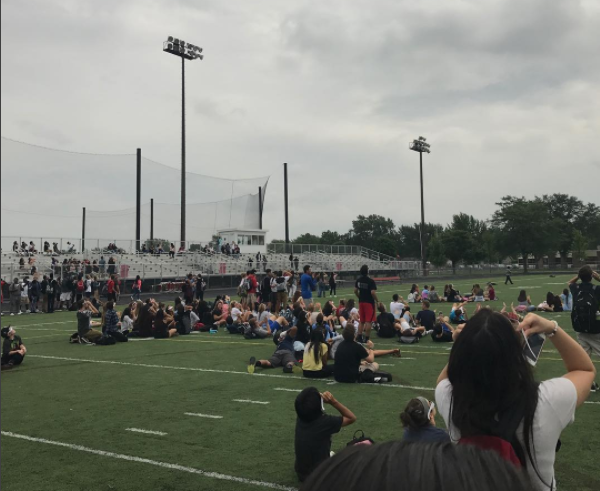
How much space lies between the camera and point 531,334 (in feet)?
7.72

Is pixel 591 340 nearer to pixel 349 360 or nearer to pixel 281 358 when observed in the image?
pixel 349 360

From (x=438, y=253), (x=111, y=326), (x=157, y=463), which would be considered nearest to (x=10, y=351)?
(x=111, y=326)

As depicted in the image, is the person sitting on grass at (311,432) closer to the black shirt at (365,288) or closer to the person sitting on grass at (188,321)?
the black shirt at (365,288)

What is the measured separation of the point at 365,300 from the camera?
572 inches

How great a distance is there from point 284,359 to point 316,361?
4.32 feet

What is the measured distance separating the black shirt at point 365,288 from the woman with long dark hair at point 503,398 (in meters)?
12.1

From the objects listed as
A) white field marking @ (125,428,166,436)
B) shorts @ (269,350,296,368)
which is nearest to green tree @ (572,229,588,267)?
shorts @ (269,350,296,368)

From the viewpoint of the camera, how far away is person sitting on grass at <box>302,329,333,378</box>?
10555 mm

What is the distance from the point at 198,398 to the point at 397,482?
8.84 metres

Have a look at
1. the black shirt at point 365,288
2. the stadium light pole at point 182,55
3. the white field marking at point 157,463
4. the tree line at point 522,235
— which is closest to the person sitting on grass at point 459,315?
the black shirt at point 365,288

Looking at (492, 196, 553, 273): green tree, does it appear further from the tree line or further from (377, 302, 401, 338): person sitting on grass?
(377, 302, 401, 338): person sitting on grass

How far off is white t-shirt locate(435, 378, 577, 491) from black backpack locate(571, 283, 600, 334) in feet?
24.2

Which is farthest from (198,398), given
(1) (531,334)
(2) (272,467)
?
(1) (531,334)

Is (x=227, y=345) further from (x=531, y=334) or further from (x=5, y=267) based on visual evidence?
(x=5, y=267)
